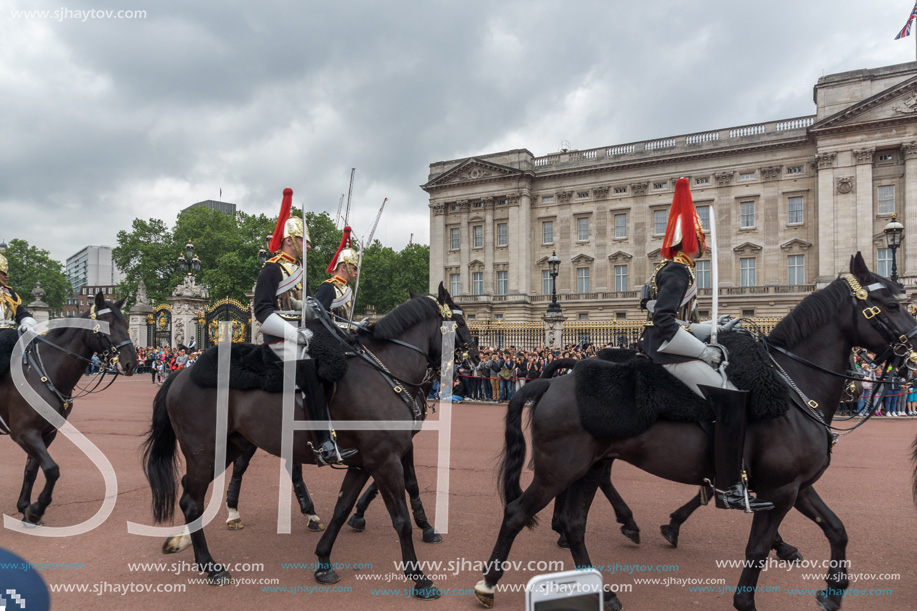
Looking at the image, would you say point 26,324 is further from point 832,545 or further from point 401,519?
point 832,545

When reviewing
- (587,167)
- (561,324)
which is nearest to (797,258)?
(587,167)

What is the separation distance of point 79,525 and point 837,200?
1774 inches

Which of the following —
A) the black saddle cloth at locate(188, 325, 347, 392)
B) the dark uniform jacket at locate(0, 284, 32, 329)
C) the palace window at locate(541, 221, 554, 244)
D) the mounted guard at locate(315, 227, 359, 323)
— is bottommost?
the black saddle cloth at locate(188, 325, 347, 392)

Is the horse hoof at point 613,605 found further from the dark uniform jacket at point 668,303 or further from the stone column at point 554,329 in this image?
the stone column at point 554,329

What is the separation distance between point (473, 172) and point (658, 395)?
48.5 m

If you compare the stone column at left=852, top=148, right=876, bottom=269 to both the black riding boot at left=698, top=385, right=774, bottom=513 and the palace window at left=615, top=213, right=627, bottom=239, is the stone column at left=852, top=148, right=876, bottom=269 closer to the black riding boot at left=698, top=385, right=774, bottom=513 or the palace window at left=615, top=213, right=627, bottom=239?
the palace window at left=615, top=213, right=627, bottom=239

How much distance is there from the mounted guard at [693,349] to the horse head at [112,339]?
19.2 feet

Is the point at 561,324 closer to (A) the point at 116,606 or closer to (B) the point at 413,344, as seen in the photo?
(B) the point at 413,344

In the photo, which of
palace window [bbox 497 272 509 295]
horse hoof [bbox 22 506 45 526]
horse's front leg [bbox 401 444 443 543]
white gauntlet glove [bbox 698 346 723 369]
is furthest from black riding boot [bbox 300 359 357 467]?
palace window [bbox 497 272 509 295]

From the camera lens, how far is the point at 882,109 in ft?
123

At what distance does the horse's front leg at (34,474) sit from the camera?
5797 millimetres

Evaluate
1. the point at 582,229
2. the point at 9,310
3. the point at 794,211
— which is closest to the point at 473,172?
the point at 582,229

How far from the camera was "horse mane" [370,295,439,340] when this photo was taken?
17.5 feet

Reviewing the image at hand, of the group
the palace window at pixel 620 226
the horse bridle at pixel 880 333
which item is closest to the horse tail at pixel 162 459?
the horse bridle at pixel 880 333
